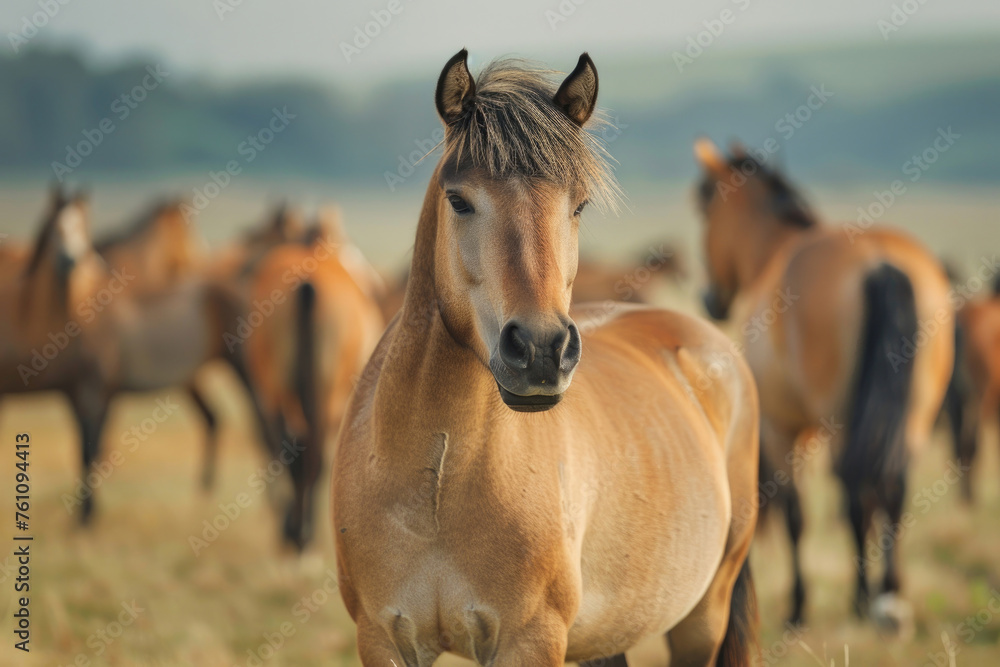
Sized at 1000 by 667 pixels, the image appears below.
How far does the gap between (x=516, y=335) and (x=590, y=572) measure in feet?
2.91

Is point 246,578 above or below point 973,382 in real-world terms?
above

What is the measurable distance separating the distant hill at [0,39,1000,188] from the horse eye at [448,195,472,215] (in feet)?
154

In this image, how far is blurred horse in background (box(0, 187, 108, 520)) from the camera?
746 cm

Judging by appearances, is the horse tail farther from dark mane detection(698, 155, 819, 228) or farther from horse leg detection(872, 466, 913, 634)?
horse leg detection(872, 466, 913, 634)

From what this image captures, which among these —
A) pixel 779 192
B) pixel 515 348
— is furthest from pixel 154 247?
pixel 515 348

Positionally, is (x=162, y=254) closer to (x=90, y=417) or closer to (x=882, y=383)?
(x=90, y=417)

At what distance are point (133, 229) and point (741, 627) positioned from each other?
26.3 feet

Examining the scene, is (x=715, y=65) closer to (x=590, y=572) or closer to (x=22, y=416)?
(x=22, y=416)

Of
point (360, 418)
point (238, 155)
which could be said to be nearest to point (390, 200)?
point (238, 155)

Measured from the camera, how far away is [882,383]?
5.08 m

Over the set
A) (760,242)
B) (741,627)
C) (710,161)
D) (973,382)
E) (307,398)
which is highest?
(710,161)

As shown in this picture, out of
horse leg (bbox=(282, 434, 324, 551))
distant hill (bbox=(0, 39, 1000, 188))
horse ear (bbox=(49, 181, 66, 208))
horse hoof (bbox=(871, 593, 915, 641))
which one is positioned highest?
horse ear (bbox=(49, 181, 66, 208))

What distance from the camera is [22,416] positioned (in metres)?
14.5

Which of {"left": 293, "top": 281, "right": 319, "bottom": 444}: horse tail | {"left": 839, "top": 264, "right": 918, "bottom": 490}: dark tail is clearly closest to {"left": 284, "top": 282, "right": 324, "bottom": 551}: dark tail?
{"left": 293, "top": 281, "right": 319, "bottom": 444}: horse tail
